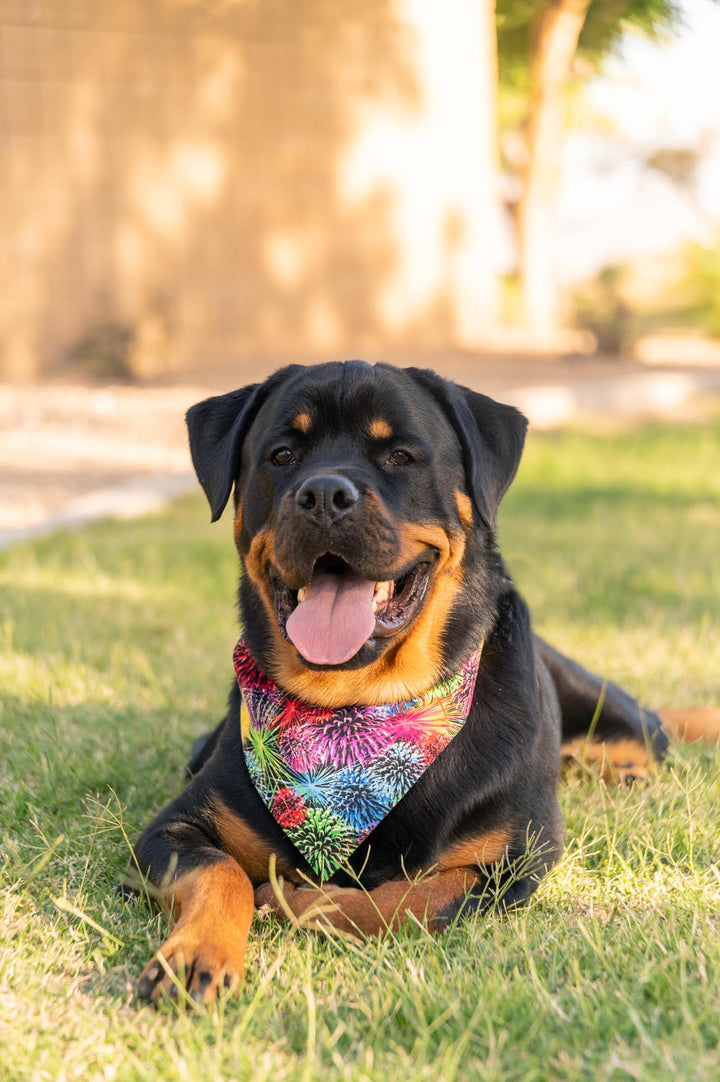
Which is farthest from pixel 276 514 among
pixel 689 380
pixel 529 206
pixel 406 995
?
pixel 529 206

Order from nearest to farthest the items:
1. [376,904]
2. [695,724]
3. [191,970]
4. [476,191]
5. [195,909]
A: [191,970] < [195,909] < [376,904] < [695,724] < [476,191]

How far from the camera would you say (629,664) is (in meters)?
5.04

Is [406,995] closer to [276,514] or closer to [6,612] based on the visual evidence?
[276,514]

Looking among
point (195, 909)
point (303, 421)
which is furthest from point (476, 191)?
point (195, 909)

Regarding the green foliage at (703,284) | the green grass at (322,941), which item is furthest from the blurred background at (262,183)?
the green grass at (322,941)

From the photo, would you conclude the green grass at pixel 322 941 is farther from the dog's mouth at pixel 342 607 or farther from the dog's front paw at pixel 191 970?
the dog's mouth at pixel 342 607

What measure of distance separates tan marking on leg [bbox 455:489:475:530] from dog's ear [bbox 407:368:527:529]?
2cm

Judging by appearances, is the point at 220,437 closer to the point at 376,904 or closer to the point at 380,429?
the point at 380,429

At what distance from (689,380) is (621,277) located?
4.25 meters

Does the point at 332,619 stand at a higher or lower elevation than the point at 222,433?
lower

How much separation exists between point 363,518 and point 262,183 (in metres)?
13.7

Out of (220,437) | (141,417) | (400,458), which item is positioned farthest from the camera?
(141,417)

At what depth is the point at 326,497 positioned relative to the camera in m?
2.82

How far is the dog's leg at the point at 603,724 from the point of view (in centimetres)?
388
